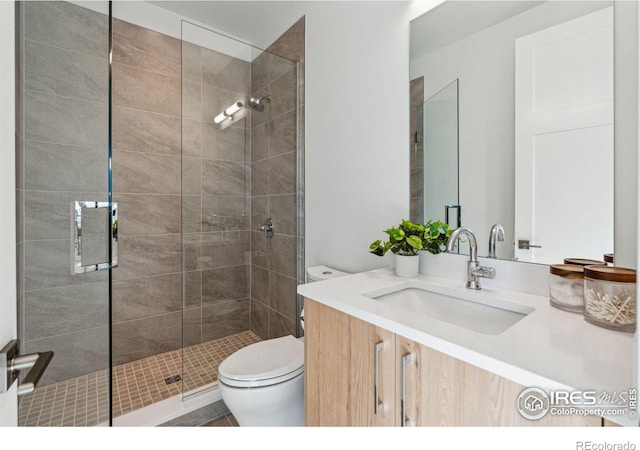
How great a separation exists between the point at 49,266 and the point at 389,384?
1062 millimetres

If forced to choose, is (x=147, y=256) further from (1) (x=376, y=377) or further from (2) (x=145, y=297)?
(1) (x=376, y=377)

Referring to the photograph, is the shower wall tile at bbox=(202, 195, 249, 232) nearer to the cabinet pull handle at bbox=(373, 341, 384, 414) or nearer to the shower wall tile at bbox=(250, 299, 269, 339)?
the shower wall tile at bbox=(250, 299, 269, 339)

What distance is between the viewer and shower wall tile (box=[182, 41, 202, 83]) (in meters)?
1.69

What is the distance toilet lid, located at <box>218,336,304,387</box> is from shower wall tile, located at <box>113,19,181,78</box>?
2.04 metres

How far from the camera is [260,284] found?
2.04 metres

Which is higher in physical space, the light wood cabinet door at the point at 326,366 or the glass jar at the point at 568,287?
A: the glass jar at the point at 568,287

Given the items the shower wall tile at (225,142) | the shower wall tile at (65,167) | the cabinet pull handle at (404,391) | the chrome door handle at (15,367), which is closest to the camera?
the chrome door handle at (15,367)

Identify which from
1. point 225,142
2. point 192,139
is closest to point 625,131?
point 225,142

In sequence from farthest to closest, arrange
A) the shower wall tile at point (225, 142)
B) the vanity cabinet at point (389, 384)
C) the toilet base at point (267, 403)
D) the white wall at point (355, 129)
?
the shower wall tile at point (225, 142) < the white wall at point (355, 129) < the toilet base at point (267, 403) < the vanity cabinet at point (389, 384)

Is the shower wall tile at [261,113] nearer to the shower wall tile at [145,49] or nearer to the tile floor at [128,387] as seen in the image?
the shower wall tile at [145,49]

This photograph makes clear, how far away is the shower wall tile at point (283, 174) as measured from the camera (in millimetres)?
2029

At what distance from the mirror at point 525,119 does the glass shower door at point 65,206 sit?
4.17 ft

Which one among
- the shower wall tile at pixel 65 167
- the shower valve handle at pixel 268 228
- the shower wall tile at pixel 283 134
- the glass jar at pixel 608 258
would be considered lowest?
the glass jar at pixel 608 258

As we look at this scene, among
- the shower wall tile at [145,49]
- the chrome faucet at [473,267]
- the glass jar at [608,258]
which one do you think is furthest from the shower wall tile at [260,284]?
the glass jar at [608,258]
